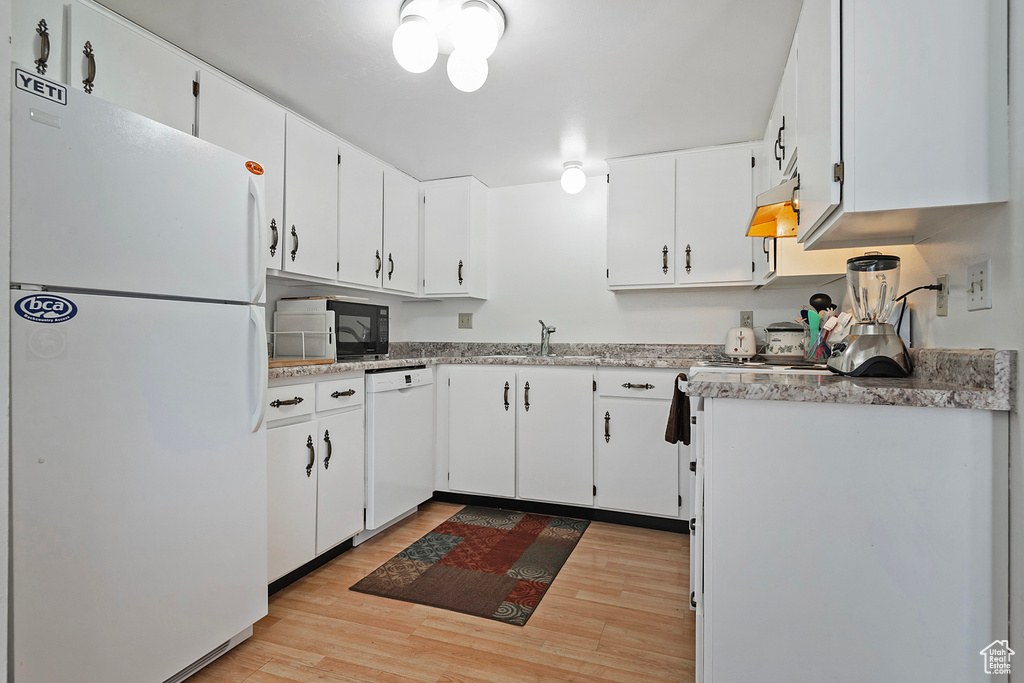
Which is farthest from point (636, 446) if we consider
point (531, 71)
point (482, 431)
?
point (531, 71)

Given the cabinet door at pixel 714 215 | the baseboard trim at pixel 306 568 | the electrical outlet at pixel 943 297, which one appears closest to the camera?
the electrical outlet at pixel 943 297

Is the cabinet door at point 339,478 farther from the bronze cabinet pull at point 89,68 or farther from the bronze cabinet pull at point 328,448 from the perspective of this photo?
the bronze cabinet pull at point 89,68

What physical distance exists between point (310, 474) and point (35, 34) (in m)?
1.76

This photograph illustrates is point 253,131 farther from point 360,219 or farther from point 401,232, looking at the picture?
point 401,232

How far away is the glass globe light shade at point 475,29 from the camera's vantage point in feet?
5.47

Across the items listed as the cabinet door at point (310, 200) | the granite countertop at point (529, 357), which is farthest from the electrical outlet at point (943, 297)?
the cabinet door at point (310, 200)

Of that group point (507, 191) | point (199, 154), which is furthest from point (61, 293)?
point (507, 191)

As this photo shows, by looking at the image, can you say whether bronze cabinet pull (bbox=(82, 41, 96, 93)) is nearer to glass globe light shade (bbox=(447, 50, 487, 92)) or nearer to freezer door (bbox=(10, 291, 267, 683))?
freezer door (bbox=(10, 291, 267, 683))

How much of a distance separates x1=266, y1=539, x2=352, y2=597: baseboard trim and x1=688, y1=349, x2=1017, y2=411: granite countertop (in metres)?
1.93

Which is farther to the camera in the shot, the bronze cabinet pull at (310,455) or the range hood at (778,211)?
the bronze cabinet pull at (310,455)

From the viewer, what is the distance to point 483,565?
2.40 m

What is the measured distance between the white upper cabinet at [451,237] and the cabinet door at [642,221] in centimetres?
99

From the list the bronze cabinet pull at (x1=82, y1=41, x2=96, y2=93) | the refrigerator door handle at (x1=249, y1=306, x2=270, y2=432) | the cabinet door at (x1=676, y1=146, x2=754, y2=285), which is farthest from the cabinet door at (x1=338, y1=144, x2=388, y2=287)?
the cabinet door at (x1=676, y1=146, x2=754, y2=285)

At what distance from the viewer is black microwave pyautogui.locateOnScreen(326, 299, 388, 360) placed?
2.74 metres
